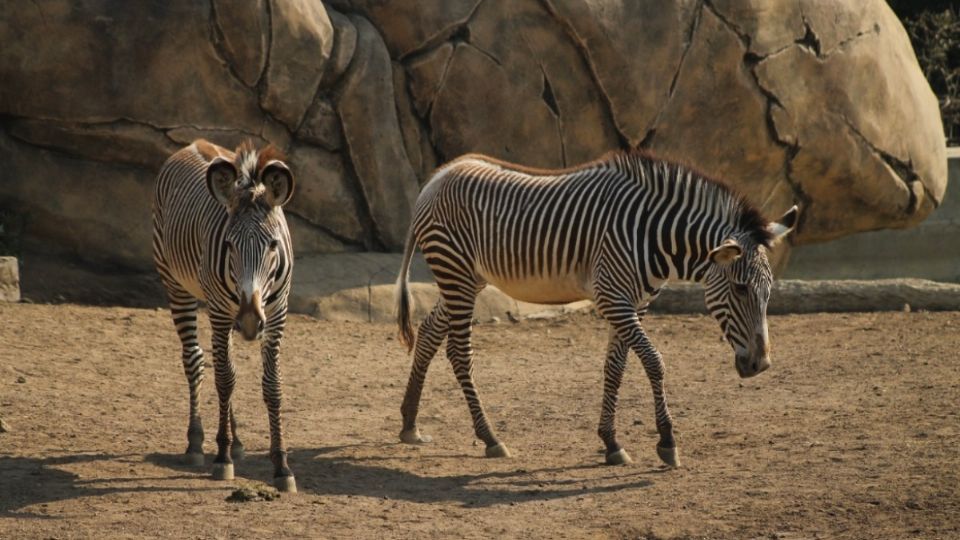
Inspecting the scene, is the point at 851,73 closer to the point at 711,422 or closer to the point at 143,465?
the point at 711,422

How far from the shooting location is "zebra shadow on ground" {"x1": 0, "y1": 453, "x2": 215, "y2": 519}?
6.43m

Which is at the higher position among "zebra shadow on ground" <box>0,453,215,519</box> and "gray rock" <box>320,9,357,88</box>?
"gray rock" <box>320,9,357,88</box>

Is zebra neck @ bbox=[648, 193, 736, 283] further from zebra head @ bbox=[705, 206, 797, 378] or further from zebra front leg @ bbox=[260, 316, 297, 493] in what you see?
zebra front leg @ bbox=[260, 316, 297, 493]

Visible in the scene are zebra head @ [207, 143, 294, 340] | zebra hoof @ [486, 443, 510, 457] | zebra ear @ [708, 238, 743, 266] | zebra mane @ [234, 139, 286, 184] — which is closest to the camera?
zebra head @ [207, 143, 294, 340]

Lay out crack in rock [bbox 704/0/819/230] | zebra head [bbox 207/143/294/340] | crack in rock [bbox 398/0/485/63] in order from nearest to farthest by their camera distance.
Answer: zebra head [bbox 207/143/294/340]
crack in rock [bbox 398/0/485/63]
crack in rock [bbox 704/0/819/230]

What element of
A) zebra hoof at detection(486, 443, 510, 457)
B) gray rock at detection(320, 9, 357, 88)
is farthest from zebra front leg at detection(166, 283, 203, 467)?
gray rock at detection(320, 9, 357, 88)

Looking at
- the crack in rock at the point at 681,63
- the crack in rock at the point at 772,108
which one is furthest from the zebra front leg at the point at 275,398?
the crack in rock at the point at 772,108

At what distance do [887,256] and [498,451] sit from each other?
877 centimetres

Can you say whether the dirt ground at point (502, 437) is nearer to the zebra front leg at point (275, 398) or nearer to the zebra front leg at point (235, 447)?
the zebra front leg at point (235, 447)

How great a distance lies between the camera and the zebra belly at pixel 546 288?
814 cm

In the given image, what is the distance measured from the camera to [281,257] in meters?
6.82

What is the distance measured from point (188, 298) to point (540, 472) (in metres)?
2.27

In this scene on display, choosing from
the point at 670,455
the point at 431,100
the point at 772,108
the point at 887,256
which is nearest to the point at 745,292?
the point at 670,455

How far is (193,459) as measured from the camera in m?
7.45
